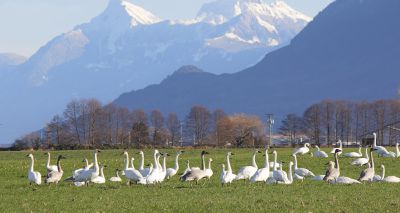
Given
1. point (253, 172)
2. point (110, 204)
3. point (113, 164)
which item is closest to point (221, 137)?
point (113, 164)

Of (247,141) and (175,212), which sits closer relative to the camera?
(175,212)

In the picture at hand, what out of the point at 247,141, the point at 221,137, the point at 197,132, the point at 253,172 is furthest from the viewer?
the point at 197,132

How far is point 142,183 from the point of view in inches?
1405

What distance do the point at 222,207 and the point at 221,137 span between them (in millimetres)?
141406

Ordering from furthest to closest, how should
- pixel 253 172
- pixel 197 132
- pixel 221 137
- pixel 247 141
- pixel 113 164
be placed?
pixel 197 132 < pixel 221 137 < pixel 247 141 < pixel 113 164 < pixel 253 172

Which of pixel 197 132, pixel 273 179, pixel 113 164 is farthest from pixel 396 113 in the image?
pixel 273 179

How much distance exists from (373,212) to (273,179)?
39.9 feet

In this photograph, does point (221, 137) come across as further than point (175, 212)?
Yes

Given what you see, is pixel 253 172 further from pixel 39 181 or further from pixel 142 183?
pixel 39 181

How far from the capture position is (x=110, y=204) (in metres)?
25.8

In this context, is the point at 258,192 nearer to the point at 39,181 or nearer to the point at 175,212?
the point at 175,212

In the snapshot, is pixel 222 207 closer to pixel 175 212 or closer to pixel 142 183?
pixel 175 212

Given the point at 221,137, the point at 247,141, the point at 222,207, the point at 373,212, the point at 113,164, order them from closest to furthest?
the point at 373,212 < the point at 222,207 < the point at 113,164 < the point at 247,141 < the point at 221,137

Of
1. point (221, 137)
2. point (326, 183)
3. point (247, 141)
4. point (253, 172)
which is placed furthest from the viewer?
point (221, 137)
